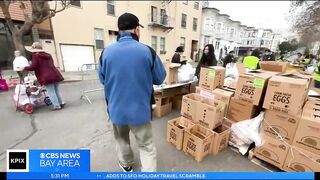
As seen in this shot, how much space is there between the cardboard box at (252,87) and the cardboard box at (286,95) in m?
0.15

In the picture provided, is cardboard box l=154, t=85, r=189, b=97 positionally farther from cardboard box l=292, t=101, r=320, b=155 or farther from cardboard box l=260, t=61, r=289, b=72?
cardboard box l=292, t=101, r=320, b=155

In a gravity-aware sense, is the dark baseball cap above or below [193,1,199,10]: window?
below

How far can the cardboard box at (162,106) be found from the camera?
414cm

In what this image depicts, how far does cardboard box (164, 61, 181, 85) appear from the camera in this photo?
3980 mm

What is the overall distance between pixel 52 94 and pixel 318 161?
523 centimetres

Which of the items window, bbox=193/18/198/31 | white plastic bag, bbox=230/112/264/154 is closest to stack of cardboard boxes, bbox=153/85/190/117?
white plastic bag, bbox=230/112/264/154

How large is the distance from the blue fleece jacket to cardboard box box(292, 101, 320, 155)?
6.37 ft

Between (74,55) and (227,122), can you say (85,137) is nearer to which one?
(227,122)

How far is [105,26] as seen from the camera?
470 inches

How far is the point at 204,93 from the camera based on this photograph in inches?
130

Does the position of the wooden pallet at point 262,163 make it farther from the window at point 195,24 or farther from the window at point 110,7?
the window at point 195,24

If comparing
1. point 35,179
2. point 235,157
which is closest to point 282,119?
point 235,157

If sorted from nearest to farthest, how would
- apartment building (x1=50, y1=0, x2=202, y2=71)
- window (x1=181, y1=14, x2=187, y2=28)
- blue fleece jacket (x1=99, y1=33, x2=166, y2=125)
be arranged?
blue fleece jacket (x1=99, y1=33, x2=166, y2=125)
apartment building (x1=50, y1=0, x2=202, y2=71)
window (x1=181, y1=14, x2=187, y2=28)

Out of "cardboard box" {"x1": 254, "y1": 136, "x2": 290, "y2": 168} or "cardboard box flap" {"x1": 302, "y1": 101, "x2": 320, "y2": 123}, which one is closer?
"cardboard box flap" {"x1": 302, "y1": 101, "x2": 320, "y2": 123}
